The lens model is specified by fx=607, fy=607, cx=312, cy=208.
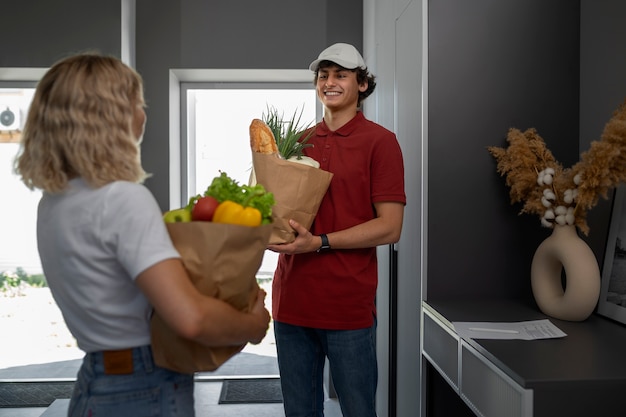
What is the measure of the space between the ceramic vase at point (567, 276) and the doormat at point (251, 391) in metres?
2.05

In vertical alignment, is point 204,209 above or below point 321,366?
above

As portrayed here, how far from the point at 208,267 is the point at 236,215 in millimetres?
110

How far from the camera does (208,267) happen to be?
3.53 ft

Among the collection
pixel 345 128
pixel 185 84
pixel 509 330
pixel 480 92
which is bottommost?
pixel 509 330

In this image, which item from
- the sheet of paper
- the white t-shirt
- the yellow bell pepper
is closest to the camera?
the white t-shirt

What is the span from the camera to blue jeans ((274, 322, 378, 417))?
6.22 feet

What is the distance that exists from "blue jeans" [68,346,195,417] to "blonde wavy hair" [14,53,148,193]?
1.09 ft

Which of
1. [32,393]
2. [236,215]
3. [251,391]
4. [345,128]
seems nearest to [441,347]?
[345,128]

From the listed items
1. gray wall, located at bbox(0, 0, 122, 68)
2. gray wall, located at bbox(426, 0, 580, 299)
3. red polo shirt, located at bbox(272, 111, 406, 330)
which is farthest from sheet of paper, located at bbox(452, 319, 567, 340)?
gray wall, located at bbox(0, 0, 122, 68)

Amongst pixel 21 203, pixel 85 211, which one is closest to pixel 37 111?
pixel 85 211

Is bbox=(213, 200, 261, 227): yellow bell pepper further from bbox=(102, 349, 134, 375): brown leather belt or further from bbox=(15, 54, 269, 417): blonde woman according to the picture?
bbox=(102, 349, 134, 375): brown leather belt

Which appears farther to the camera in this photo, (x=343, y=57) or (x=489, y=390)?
(x=343, y=57)

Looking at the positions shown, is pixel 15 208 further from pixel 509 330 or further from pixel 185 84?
pixel 509 330

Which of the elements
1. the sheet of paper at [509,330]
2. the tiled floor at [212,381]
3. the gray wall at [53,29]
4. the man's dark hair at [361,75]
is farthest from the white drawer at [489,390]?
the gray wall at [53,29]
